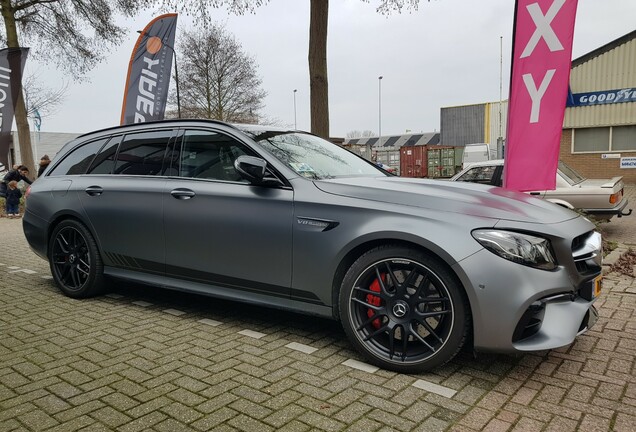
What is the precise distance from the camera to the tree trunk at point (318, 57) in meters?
8.30

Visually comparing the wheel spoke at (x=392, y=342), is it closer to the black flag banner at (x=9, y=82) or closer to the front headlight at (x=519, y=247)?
the front headlight at (x=519, y=247)

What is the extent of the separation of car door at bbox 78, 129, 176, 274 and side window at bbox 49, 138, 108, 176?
165 mm

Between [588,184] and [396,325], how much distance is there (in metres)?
7.20

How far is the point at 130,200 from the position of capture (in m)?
4.24

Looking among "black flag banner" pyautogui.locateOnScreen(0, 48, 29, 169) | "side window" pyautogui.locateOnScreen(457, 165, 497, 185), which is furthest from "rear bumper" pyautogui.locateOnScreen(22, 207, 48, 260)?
"black flag banner" pyautogui.locateOnScreen(0, 48, 29, 169)

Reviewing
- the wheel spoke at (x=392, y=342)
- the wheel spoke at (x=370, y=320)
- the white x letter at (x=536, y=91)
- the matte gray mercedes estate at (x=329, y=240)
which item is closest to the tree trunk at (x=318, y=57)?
the white x letter at (x=536, y=91)

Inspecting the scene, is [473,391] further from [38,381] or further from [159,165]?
[159,165]

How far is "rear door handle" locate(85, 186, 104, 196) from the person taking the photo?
4.49 meters

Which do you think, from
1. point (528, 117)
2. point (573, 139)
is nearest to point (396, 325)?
point (528, 117)

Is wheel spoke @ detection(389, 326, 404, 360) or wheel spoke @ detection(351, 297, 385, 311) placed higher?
wheel spoke @ detection(351, 297, 385, 311)

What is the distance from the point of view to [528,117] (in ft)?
18.9

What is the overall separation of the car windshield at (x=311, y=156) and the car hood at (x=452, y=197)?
0.77ft

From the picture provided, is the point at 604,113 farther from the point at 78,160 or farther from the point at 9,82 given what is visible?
the point at 9,82

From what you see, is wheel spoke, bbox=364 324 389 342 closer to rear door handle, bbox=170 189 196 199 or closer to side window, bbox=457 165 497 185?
rear door handle, bbox=170 189 196 199
